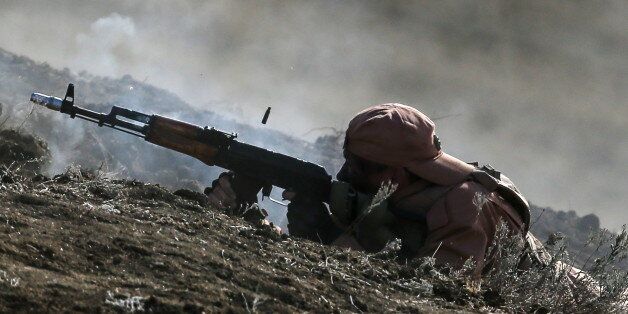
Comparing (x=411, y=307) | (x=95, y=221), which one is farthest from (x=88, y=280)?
(x=411, y=307)

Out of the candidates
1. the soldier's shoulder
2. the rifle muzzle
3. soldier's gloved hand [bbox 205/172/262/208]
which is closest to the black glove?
soldier's gloved hand [bbox 205/172/262/208]

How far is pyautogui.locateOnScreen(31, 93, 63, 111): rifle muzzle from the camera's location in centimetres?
545

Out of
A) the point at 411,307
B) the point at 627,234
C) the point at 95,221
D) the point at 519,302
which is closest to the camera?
the point at 411,307

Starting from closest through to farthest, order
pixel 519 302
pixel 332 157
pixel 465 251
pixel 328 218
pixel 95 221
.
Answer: pixel 95 221 → pixel 519 302 → pixel 465 251 → pixel 328 218 → pixel 332 157

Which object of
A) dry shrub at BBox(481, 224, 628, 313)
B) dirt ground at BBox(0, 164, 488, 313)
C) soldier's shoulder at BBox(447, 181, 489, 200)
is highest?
soldier's shoulder at BBox(447, 181, 489, 200)

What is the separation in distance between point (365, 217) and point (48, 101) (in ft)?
6.63

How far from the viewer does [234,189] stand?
4.86 meters

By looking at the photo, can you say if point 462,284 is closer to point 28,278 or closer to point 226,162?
point 28,278

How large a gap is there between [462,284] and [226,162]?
6.77ft

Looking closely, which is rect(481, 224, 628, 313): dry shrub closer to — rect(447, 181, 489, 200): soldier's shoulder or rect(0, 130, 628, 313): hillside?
rect(0, 130, 628, 313): hillside

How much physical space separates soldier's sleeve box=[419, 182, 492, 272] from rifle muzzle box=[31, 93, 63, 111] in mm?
2179

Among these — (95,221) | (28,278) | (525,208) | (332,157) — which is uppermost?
(332,157)

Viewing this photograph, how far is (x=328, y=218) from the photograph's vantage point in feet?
15.7

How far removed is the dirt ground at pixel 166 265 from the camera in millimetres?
2162
